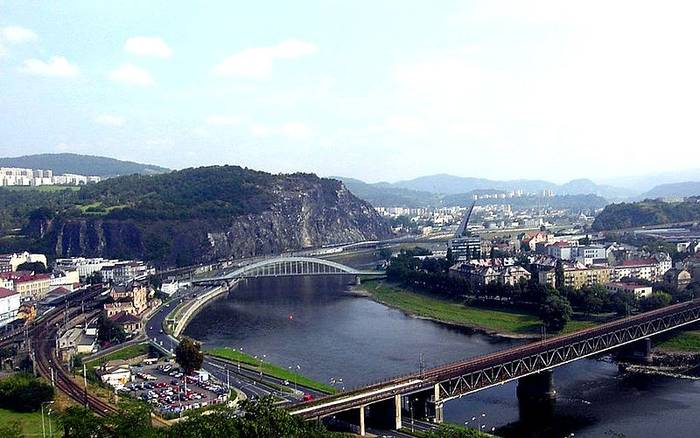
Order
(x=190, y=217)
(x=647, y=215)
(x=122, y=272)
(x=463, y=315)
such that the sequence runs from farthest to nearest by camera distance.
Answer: (x=647, y=215) < (x=190, y=217) < (x=122, y=272) < (x=463, y=315)

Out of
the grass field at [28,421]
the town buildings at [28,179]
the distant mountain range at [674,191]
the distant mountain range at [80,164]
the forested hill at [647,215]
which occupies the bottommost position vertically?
the grass field at [28,421]

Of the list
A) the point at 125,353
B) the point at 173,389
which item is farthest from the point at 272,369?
the point at 125,353

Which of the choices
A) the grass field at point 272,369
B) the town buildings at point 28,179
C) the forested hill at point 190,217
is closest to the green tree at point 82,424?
the grass field at point 272,369

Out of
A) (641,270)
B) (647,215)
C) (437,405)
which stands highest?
(647,215)

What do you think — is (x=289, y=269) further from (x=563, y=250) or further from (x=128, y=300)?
(x=128, y=300)

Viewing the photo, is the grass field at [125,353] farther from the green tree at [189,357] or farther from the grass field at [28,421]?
the grass field at [28,421]
